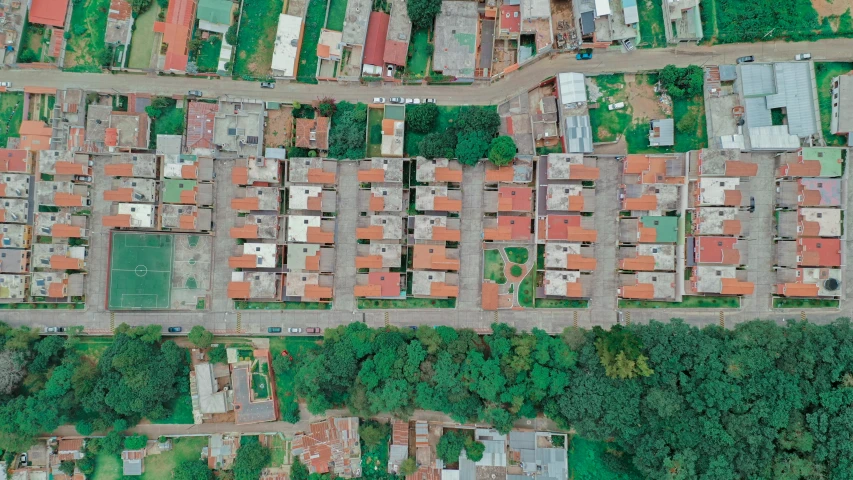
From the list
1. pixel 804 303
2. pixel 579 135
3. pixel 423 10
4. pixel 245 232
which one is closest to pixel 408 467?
pixel 245 232

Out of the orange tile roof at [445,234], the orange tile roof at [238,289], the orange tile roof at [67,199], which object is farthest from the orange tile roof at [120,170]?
the orange tile roof at [445,234]

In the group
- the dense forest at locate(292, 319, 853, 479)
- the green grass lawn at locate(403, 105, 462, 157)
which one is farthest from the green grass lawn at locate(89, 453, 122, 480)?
the green grass lawn at locate(403, 105, 462, 157)

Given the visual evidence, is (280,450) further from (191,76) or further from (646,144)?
(646,144)

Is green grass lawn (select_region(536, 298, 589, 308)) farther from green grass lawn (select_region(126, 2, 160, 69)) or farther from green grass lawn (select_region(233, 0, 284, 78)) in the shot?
green grass lawn (select_region(126, 2, 160, 69))

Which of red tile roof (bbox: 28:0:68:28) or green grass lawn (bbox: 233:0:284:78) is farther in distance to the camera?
green grass lawn (bbox: 233:0:284:78)

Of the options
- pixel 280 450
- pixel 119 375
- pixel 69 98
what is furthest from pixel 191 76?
pixel 280 450

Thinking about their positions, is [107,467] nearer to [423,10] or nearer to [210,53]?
[210,53]

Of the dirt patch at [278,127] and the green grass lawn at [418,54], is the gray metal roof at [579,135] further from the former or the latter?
the dirt patch at [278,127]
